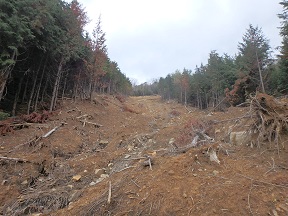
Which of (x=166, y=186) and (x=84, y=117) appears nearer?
(x=166, y=186)

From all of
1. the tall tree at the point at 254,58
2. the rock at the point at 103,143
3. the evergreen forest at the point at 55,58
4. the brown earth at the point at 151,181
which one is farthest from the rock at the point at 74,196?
the tall tree at the point at 254,58

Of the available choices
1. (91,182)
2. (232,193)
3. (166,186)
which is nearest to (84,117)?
(91,182)

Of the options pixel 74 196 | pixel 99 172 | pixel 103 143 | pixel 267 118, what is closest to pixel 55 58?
pixel 103 143

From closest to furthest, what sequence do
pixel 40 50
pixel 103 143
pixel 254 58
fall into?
pixel 103 143 < pixel 40 50 < pixel 254 58

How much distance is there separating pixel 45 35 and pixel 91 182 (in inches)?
388

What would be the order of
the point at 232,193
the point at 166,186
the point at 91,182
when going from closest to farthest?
the point at 232,193
the point at 166,186
the point at 91,182

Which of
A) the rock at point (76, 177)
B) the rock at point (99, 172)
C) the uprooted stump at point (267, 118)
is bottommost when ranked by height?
the rock at point (76, 177)

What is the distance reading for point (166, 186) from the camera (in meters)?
4.04

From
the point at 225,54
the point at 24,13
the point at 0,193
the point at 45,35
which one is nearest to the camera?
the point at 0,193

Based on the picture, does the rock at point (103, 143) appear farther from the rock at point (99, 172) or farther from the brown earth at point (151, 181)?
the rock at point (99, 172)

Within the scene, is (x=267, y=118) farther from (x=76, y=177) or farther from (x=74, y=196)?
(x=76, y=177)

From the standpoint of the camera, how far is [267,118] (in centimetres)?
535

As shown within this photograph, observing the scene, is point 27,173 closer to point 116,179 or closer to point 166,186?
point 116,179

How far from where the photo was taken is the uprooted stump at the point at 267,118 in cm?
522
